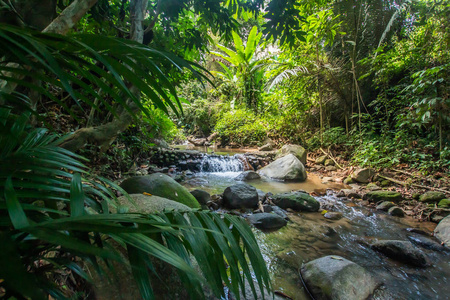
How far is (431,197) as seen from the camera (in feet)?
10.6

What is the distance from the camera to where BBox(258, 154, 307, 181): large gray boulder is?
5.32 metres

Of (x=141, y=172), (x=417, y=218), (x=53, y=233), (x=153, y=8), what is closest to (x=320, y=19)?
(x=153, y=8)

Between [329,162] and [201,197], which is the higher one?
[201,197]

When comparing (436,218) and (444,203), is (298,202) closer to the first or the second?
(436,218)

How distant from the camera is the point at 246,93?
397 inches

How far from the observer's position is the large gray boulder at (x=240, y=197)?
3.29 m

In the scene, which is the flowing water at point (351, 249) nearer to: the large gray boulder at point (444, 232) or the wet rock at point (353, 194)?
the large gray boulder at point (444, 232)

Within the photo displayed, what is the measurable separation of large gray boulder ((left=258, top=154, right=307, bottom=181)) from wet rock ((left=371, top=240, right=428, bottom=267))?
123 inches

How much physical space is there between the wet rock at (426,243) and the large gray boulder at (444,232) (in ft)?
0.30

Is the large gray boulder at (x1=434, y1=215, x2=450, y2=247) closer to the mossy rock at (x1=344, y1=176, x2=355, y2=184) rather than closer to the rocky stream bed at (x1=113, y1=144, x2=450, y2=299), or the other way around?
the rocky stream bed at (x1=113, y1=144, x2=450, y2=299)

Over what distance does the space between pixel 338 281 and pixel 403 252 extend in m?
1.07

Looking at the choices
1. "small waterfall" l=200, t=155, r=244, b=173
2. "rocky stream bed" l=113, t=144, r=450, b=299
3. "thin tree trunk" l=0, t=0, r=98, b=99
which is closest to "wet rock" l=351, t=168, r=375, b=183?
"rocky stream bed" l=113, t=144, r=450, b=299

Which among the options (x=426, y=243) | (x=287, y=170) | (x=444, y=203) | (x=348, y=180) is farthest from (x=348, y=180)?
(x=426, y=243)

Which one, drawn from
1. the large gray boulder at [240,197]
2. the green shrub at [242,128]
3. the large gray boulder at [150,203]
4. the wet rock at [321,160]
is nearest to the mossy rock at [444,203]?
the large gray boulder at [240,197]
